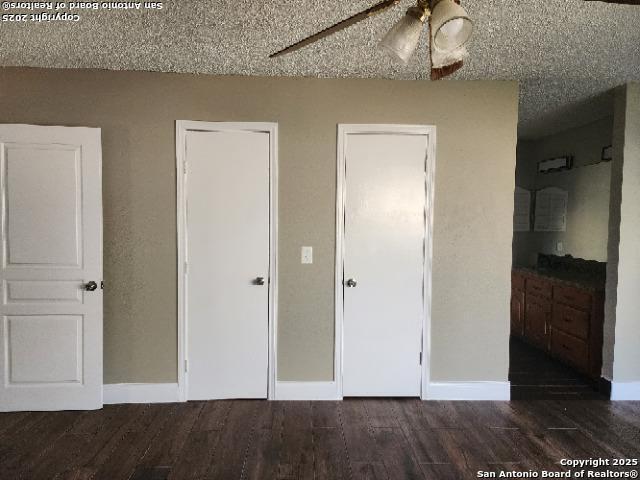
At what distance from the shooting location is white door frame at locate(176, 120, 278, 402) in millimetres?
3020

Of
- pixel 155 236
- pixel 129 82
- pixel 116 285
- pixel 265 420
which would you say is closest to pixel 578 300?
pixel 265 420

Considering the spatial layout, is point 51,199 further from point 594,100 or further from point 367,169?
point 594,100

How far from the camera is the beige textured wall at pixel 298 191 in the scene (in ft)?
9.81

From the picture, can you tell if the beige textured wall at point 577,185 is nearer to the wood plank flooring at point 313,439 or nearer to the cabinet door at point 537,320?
the cabinet door at point 537,320

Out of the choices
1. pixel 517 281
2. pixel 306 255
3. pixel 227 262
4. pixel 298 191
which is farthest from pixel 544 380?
pixel 227 262

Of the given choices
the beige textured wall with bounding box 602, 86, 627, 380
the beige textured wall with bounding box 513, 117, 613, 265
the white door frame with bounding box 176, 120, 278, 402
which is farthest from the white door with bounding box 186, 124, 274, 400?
the beige textured wall with bounding box 513, 117, 613, 265

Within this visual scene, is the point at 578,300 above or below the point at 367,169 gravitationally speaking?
below

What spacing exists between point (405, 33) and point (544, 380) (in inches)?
136

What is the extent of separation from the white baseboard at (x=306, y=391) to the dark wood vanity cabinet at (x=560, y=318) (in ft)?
7.63

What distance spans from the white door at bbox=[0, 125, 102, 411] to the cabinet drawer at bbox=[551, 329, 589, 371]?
4075mm

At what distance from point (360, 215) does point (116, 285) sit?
195 centimetres

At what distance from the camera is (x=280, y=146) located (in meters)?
3.08

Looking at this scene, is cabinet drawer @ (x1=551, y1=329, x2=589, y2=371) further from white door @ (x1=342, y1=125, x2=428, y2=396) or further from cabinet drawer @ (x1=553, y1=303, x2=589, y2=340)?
white door @ (x1=342, y1=125, x2=428, y2=396)

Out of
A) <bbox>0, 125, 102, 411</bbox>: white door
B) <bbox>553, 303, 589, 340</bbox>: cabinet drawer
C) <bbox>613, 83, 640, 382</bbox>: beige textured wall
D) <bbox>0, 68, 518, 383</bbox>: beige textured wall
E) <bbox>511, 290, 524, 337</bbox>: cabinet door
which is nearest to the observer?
<bbox>0, 125, 102, 411</bbox>: white door
